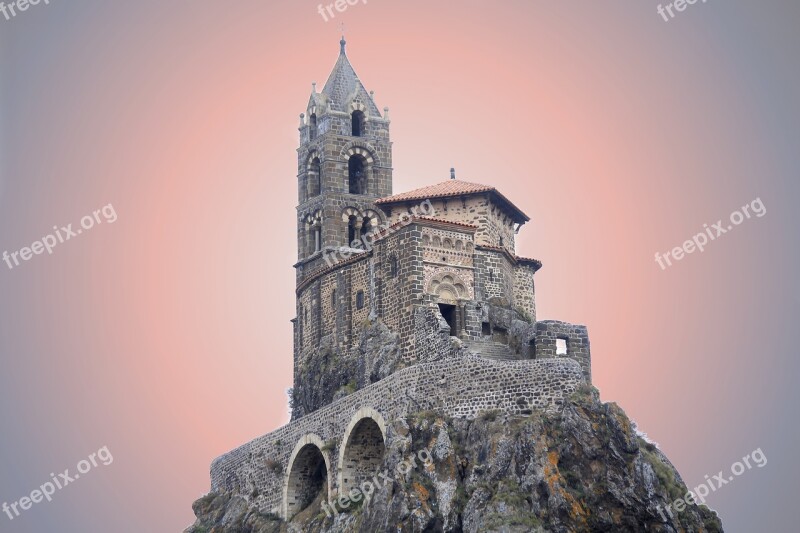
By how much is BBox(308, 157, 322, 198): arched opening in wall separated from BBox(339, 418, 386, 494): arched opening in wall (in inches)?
972

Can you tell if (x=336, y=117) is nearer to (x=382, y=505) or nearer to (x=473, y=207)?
(x=473, y=207)

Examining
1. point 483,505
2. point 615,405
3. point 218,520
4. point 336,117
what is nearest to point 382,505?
point 483,505

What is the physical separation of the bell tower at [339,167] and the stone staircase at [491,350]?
17.1 meters

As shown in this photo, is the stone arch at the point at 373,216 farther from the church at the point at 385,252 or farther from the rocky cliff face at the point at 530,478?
the rocky cliff face at the point at 530,478

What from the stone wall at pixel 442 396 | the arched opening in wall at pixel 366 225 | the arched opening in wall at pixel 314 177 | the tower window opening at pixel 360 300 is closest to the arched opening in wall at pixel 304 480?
the stone wall at pixel 442 396

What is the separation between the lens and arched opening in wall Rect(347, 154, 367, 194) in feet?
319

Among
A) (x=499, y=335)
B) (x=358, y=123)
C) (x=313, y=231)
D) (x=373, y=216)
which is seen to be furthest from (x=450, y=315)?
(x=358, y=123)

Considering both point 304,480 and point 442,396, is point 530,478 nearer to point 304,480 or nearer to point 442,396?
point 442,396

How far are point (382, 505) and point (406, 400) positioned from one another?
5.28m

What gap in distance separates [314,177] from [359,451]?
26051 millimetres

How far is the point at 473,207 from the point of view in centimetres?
8494

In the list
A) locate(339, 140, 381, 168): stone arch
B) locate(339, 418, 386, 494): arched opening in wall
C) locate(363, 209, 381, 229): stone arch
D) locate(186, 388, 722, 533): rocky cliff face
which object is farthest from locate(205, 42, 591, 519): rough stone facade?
locate(339, 140, 381, 168): stone arch

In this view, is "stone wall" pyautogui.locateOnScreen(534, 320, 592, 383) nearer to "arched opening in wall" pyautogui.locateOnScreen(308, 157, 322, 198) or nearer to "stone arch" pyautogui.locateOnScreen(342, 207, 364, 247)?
"stone arch" pyautogui.locateOnScreen(342, 207, 364, 247)

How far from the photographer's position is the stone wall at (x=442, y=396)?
68.9 metres
